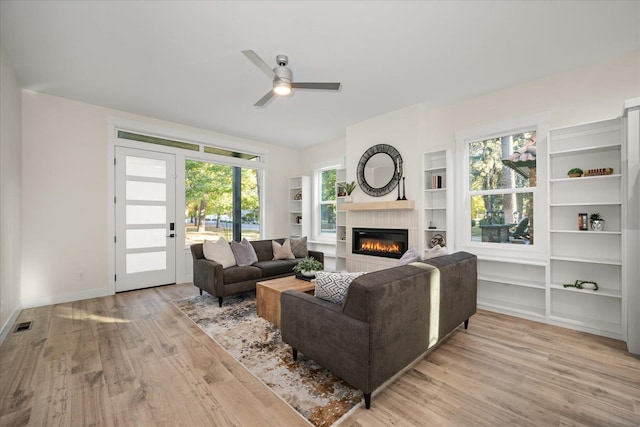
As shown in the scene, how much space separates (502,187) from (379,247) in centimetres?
195

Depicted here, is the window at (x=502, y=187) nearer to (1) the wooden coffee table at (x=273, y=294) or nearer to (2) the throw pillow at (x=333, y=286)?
(1) the wooden coffee table at (x=273, y=294)

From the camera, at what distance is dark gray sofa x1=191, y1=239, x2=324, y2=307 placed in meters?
3.67

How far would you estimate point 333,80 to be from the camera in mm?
3346

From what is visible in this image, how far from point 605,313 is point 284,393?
3.41 m

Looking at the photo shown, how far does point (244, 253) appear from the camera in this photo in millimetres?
4312

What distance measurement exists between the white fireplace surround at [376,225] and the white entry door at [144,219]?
318 centimetres

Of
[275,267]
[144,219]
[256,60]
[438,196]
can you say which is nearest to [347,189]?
[438,196]

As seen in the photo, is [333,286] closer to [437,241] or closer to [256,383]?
[256,383]

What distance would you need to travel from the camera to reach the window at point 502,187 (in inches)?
135

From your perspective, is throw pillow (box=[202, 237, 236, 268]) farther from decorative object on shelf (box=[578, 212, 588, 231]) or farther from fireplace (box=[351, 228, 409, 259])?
decorative object on shelf (box=[578, 212, 588, 231])

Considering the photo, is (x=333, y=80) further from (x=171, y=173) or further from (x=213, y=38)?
(x=171, y=173)

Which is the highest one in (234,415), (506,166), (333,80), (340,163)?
(333,80)

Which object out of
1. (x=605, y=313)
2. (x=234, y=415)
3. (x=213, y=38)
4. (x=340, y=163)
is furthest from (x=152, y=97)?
(x=605, y=313)

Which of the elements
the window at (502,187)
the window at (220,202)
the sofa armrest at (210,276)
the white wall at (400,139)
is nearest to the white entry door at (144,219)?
the window at (220,202)
